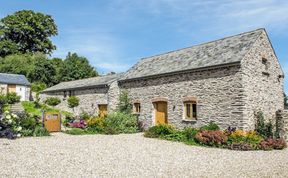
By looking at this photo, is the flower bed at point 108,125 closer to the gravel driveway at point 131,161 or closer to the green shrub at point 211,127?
the gravel driveway at point 131,161

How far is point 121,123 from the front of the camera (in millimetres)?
20406

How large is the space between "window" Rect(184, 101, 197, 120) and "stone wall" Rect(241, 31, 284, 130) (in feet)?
11.0

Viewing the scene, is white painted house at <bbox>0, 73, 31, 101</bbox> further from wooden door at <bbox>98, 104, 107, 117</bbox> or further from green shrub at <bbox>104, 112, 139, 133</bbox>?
green shrub at <bbox>104, 112, 139, 133</bbox>

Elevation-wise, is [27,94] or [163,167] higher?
[27,94]

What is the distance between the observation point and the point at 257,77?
16891 millimetres

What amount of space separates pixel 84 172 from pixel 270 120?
12.5m

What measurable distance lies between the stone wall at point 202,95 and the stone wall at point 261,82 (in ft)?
1.65

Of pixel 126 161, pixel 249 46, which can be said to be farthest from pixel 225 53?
pixel 126 161

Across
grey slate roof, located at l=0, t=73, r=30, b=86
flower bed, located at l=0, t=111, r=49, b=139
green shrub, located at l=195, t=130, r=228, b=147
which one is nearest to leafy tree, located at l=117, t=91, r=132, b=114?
flower bed, located at l=0, t=111, r=49, b=139

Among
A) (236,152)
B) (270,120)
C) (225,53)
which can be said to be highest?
(225,53)

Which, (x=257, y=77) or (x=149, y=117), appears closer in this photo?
(x=257, y=77)

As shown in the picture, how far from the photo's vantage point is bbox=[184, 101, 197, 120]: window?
18.1 metres

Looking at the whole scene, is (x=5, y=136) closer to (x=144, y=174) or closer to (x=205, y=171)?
(x=144, y=174)

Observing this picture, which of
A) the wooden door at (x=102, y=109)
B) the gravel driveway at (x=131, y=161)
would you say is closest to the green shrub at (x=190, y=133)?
the gravel driveway at (x=131, y=161)
